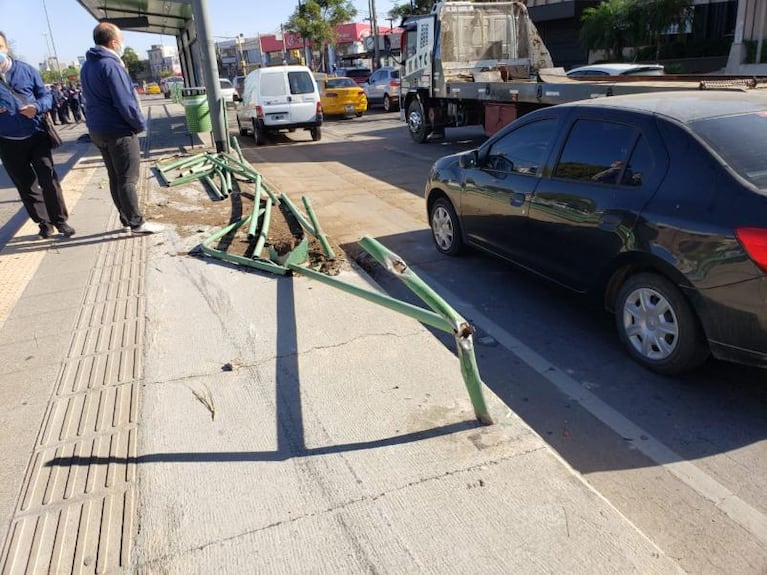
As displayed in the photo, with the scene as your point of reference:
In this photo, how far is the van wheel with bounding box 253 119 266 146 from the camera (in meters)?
16.1

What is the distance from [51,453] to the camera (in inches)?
120

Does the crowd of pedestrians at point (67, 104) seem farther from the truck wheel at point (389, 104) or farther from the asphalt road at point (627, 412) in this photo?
the asphalt road at point (627, 412)

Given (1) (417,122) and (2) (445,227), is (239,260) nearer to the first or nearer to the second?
(2) (445,227)

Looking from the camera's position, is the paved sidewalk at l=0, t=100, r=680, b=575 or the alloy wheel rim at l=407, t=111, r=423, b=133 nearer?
the paved sidewalk at l=0, t=100, r=680, b=575

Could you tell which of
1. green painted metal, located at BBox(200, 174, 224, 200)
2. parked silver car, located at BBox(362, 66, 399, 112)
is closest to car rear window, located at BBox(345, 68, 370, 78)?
parked silver car, located at BBox(362, 66, 399, 112)

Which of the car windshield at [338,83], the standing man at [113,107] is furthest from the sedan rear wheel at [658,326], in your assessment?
the car windshield at [338,83]

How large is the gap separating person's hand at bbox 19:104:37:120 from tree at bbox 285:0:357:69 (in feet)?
133

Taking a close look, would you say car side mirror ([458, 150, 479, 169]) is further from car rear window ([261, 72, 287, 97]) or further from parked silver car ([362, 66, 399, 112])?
parked silver car ([362, 66, 399, 112])

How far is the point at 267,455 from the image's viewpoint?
116 inches

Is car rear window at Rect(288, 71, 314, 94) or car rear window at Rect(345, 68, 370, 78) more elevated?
car rear window at Rect(345, 68, 370, 78)

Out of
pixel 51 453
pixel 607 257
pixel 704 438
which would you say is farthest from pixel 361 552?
pixel 607 257

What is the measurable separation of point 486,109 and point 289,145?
6095 mm

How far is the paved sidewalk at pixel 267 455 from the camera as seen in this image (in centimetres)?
238

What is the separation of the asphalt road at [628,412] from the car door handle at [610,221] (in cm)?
65
